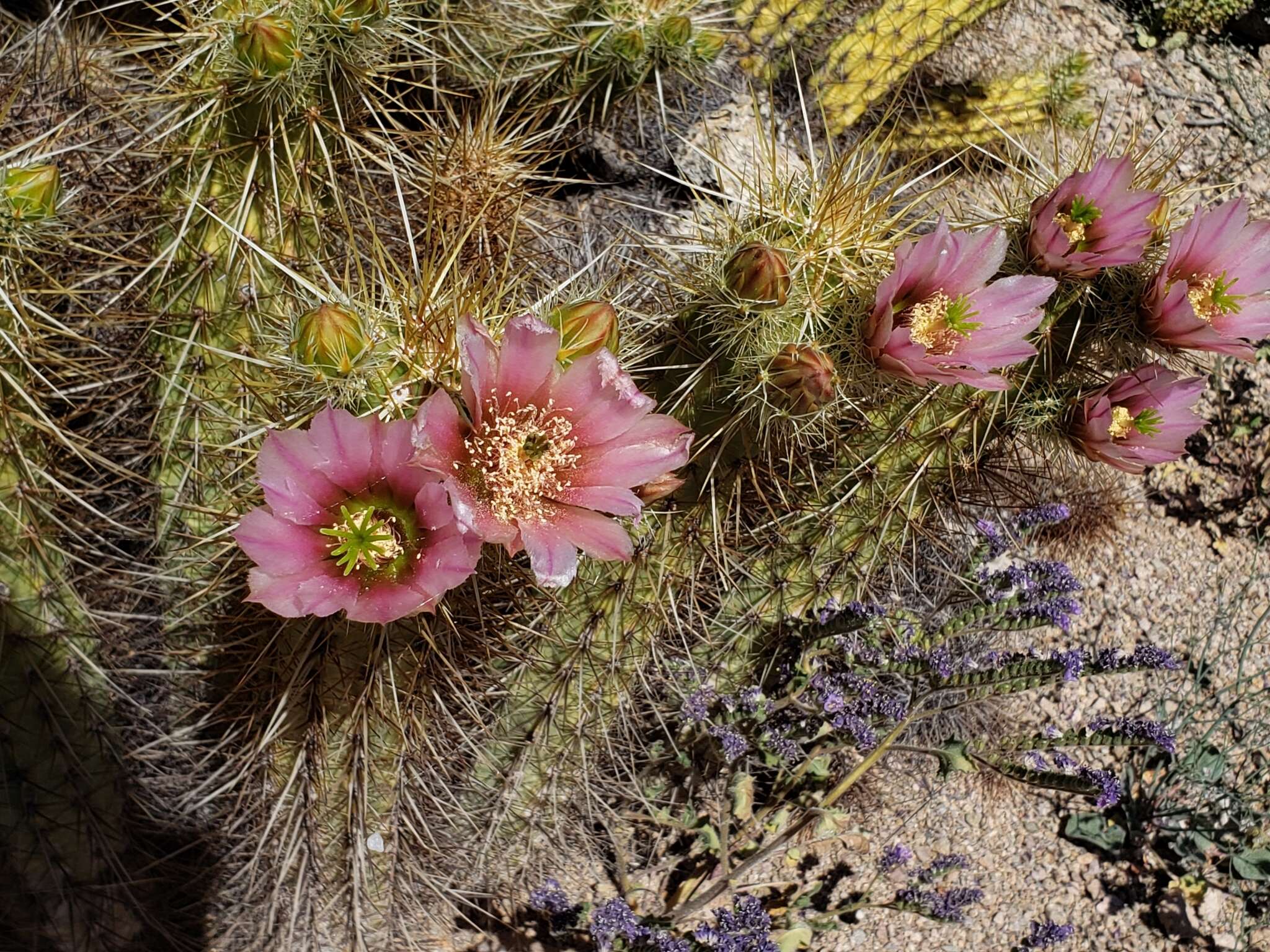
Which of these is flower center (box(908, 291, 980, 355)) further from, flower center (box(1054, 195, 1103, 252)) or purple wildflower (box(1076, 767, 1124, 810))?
purple wildflower (box(1076, 767, 1124, 810))

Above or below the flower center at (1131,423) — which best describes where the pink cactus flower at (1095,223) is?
above

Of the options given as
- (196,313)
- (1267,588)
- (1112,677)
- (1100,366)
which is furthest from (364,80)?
(1267,588)

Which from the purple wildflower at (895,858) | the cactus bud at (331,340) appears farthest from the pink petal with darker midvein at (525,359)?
the purple wildflower at (895,858)

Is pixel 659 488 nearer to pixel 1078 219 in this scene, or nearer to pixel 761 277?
pixel 761 277

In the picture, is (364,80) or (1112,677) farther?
(1112,677)

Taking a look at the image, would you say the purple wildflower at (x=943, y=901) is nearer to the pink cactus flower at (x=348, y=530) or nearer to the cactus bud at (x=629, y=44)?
the pink cactus flower at (x=348, y=530)

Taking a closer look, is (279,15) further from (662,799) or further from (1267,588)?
(1267,588)

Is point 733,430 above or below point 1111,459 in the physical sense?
below
